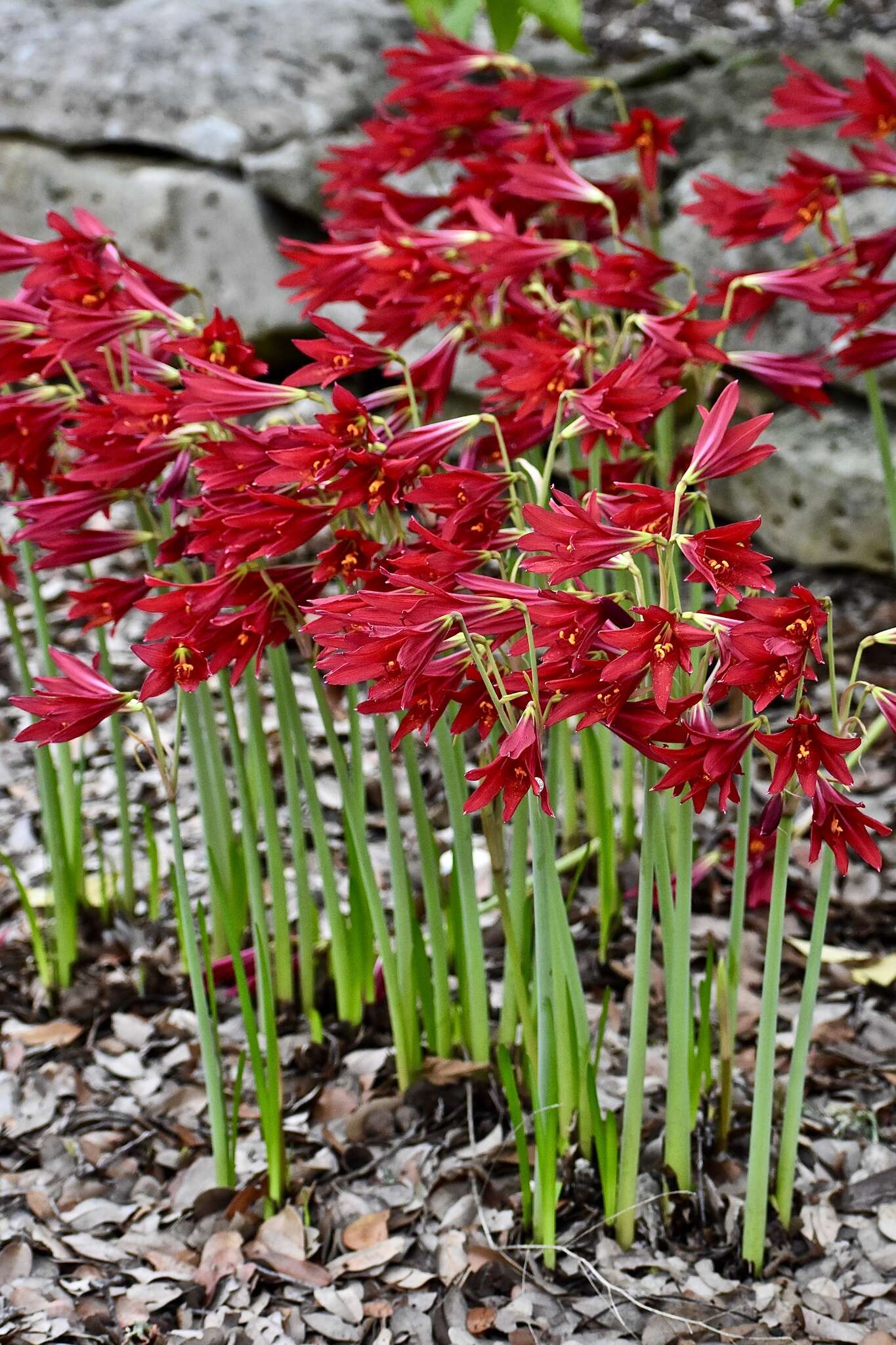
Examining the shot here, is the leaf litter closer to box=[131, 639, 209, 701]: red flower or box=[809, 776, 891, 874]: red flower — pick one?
box=[809, 776, 891, 874]: red flower

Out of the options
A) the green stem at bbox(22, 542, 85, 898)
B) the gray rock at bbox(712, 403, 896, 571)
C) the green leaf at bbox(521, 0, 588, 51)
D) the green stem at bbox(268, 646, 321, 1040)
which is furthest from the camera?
the gray rock at bbox(712, 403, 896, 571)

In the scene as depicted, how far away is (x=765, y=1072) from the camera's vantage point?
61.4 inches

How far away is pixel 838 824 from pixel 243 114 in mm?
3425

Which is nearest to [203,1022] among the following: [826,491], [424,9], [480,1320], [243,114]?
[480,1320]

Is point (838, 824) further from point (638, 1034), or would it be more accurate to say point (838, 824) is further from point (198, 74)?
point (198, 74)

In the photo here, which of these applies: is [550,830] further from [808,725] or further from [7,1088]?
[7,1088]

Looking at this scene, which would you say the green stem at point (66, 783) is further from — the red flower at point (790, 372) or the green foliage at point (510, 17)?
the green foliage at point (510, 17)

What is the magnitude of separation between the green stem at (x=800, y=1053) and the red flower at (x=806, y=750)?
223 millimetres

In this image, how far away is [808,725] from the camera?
1271mm

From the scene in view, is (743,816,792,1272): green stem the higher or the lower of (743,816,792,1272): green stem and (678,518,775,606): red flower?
the lower

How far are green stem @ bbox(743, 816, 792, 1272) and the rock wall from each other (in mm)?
2184

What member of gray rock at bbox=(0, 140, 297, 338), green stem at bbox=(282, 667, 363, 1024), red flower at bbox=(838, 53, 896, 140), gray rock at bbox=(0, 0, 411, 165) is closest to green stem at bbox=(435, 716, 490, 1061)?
green stem at bbox=(282, 667, 363, 1024)

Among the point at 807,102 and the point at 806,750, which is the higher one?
the point at 807,102

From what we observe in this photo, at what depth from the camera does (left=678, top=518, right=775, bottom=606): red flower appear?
1.26m
